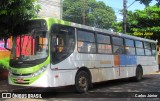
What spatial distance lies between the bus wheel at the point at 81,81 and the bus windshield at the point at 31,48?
2.10m

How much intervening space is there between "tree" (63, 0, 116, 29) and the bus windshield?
153 ft

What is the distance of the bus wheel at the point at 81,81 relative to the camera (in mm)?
12594

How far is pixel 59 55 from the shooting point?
38.2ft

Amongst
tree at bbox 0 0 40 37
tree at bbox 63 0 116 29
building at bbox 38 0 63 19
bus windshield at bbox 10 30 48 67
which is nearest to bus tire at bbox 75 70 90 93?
bus windshield at bbox 10 30 48 67

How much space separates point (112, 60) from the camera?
15.5m

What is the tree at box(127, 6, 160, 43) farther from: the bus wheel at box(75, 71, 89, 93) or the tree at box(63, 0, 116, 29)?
the tree at box(63, 0, 116, 29)

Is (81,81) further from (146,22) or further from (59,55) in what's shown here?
(146,22)

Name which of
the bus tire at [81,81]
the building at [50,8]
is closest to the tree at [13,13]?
the bus tire at [81,81]

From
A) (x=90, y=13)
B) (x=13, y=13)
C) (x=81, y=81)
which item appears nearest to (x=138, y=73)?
(x=81, y=81)

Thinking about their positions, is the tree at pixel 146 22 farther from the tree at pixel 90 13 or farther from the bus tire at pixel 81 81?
the tree at pixel 90 13

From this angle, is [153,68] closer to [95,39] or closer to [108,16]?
[95,39]

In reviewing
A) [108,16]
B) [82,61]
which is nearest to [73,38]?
[82,61]

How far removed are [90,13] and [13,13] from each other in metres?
50.4

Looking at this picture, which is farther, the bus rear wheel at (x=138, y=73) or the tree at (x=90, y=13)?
the tree at (x=90, y=13)
